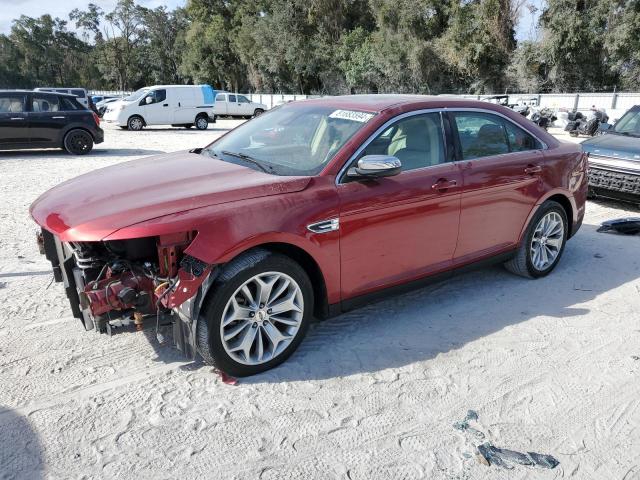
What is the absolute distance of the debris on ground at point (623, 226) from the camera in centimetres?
676

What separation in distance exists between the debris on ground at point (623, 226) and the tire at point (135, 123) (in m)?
19.8

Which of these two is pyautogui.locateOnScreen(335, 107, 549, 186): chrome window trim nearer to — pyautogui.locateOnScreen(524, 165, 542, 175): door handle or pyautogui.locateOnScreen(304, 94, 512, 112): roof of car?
pyautogui.locateOnScreen(304, 94, 512, 112): roof of car

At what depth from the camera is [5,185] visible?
9.42m

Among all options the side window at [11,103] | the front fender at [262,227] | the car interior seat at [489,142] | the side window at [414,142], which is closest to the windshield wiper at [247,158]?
the front fender at [262,227]

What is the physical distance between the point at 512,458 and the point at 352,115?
2515 mm

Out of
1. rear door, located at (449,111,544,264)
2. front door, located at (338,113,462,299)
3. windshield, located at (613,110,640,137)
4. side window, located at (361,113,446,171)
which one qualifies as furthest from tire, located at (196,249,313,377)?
windshield, located at (613,110,640,137)

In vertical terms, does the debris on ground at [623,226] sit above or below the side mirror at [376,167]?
below

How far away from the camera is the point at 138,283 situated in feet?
10.3

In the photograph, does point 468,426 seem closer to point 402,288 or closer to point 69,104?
point 402,288

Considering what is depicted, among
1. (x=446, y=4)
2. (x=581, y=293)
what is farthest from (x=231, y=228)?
(x=446, y=4)

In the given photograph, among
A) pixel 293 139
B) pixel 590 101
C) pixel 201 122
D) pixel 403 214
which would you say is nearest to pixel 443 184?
pixel 403 214

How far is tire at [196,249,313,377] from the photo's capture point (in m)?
3.10

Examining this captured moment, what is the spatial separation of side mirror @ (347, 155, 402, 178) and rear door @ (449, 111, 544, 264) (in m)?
0.89

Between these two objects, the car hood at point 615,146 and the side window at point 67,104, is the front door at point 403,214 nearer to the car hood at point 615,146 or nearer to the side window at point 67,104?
the car hood at point 615,146
